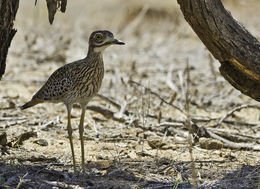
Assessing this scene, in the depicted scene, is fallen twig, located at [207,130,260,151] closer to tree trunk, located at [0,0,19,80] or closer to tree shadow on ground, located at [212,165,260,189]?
tree shadow on ground, located at [212,165,260,189]

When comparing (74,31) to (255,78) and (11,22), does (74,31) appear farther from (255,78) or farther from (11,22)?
(255,78)

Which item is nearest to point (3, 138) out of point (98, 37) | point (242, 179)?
point (98, 37)

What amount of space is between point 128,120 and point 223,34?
204cm

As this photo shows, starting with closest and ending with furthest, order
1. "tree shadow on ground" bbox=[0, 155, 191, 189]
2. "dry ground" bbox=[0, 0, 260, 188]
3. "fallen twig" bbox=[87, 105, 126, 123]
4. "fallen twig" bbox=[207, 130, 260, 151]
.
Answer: "tree shadow on ground" bbox=[0, 155, 191, 189], "dry ground" bbox=[0, 0, 260, 188], "fallen twig" bbox=[207, 130, 260, 151], "fallen twig" bbox=[87, 105, 126, 123]

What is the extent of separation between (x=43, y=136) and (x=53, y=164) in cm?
104

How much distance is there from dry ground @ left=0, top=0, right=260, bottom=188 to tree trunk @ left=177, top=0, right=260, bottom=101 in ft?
0.94

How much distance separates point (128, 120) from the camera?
203 inches

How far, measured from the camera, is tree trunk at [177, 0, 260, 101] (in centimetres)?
339

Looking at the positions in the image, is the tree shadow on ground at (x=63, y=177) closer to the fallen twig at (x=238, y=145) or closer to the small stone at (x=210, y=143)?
the small stone at (x=210, y=143)

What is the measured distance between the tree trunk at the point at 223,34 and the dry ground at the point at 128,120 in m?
0.29

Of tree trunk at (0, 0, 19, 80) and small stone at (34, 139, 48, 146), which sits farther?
small stone at (34, 139, 48, 146)

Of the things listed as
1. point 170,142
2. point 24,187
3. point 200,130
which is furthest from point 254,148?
point 24,187

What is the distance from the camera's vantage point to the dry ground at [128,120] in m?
3.57

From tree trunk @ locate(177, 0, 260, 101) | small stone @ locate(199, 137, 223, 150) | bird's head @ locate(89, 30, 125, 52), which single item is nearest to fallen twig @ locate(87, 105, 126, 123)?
small stone @ locate(199, 137, 223, 150)
